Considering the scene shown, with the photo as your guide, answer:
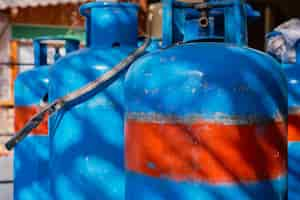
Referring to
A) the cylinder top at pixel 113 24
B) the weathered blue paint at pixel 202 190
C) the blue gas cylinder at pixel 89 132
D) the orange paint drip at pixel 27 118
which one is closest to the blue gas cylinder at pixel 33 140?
the orange paint drip at pixel 27 118

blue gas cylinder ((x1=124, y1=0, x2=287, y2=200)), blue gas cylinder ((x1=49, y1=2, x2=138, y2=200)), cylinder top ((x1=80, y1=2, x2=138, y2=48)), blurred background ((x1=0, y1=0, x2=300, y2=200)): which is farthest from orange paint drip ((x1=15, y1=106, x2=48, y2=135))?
blurred background ((x1=0, y1=0, x2=300, y2=200))

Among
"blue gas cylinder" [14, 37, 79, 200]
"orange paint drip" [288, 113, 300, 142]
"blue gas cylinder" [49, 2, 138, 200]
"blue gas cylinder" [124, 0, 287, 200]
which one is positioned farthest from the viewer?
"blue gas cylinder" [14, 37, 79, 200]

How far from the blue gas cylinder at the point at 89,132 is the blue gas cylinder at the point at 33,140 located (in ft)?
1.89

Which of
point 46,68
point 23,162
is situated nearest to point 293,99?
point 46,68

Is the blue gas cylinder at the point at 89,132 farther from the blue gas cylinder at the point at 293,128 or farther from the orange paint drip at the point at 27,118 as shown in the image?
the blue gas cylinder at the point at 293,128

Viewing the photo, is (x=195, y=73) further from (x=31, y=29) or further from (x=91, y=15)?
(x=31, y=29)

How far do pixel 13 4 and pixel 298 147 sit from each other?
14.6 ft

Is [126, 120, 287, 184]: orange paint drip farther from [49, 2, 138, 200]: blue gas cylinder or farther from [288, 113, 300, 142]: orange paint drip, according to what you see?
[288, 113, 300, 142]: orange paint drip

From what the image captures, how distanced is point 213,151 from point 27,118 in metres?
1.68

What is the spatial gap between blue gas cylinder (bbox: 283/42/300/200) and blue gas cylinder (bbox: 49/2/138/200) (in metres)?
0.84

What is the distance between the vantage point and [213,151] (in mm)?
1558

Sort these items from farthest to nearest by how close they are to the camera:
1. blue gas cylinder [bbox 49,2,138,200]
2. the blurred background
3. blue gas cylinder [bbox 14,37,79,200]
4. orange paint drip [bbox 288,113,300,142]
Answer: the blurred background → blue gas cylinder [bbox 14,37,79,200] → orange paint drip [bbox 288,113,300,142] → blue gas cylinder [bbox 49,2,138,200]

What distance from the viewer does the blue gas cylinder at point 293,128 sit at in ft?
8.37

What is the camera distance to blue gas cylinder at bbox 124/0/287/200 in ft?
5.10
